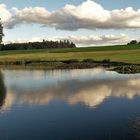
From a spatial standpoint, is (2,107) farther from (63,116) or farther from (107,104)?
(107,104)

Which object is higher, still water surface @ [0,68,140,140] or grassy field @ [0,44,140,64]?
still water surface @ [0,68,140,140]

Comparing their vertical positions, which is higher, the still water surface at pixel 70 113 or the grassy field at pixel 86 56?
the still water surface at pixel 70 113

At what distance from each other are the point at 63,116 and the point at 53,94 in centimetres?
1221

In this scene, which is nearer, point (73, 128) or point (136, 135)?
point (136, 135)

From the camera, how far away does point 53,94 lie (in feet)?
127

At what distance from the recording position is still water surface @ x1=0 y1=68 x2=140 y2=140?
70.4 feet

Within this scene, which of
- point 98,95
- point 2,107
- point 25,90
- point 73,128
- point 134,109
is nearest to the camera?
point 73,128

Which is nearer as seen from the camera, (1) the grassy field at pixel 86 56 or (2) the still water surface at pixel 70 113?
(2) the still water surface at pixel 70 113

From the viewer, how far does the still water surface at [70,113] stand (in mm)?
21453

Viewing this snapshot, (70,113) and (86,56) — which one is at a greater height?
(70,113)

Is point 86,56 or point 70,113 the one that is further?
point 86,56

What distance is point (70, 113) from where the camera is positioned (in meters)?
27.7

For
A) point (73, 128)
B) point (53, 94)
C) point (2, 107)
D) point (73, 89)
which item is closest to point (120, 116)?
point (73, 128)

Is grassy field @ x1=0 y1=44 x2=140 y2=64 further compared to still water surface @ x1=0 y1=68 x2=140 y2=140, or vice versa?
grassy field @ x1=0 y1=44 x2=140 y2=64
